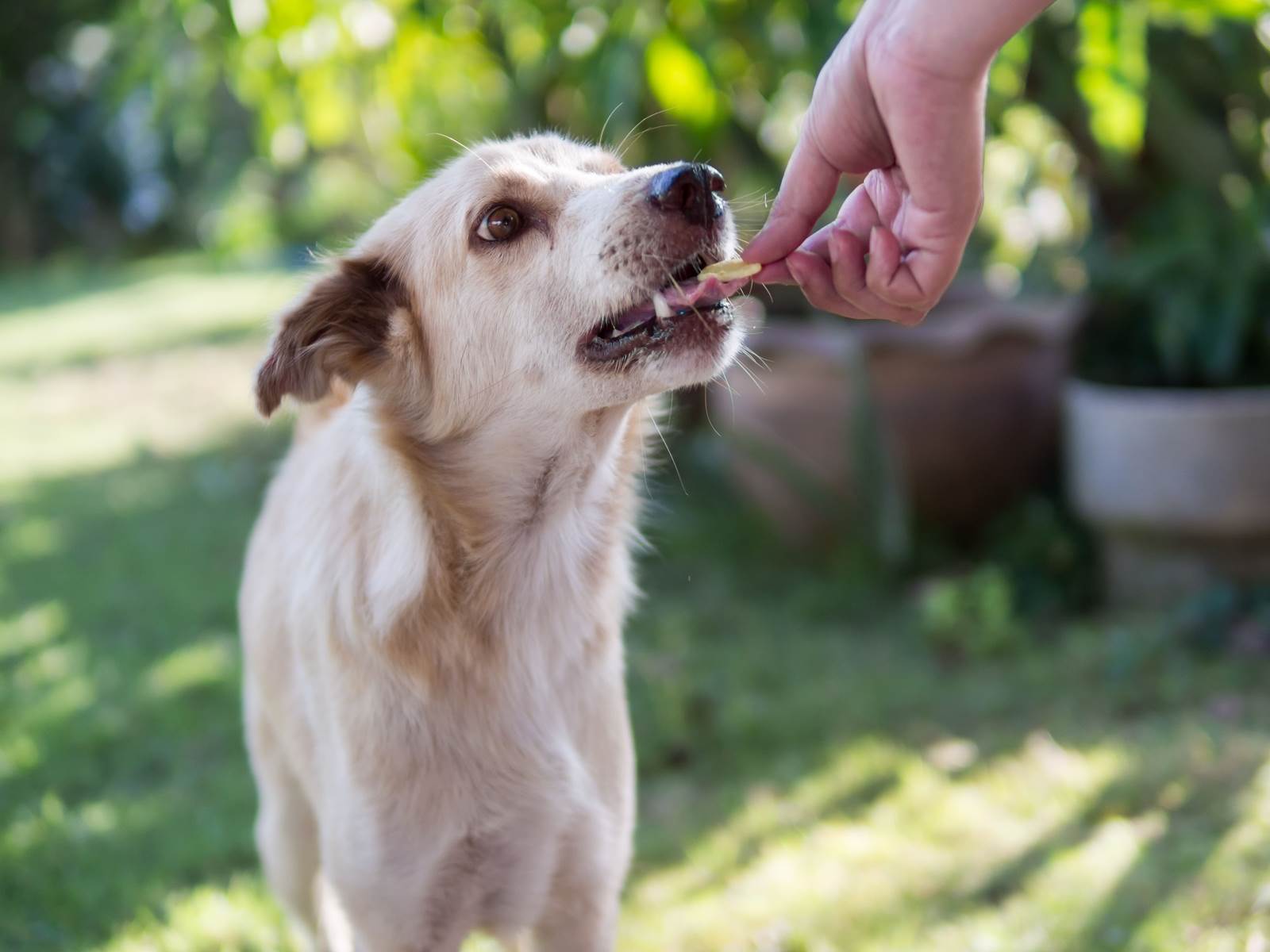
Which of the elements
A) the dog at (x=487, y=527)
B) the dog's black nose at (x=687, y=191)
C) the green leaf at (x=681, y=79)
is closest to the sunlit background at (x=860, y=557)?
the green leaf at (x=681, y=79)

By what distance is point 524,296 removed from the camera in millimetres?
2271

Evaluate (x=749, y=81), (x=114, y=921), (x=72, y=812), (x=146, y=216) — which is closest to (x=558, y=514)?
(x=114, y=921)

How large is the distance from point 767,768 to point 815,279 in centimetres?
206

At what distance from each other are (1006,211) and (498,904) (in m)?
4.81

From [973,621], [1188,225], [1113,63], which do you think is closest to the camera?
[1113,63]

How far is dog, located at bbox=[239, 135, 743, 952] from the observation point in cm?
217

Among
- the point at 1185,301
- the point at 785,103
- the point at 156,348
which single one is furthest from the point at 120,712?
the point at 156,348

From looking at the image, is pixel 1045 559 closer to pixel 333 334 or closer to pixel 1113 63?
pixel 1113 63

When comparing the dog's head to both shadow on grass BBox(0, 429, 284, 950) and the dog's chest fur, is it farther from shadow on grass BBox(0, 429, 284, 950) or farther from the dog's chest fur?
shadow on grass BBox(0, 429, 284, 950)

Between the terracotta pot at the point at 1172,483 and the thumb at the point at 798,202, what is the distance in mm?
2636

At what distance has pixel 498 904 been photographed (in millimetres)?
2291

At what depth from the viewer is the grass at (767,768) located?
2.99m

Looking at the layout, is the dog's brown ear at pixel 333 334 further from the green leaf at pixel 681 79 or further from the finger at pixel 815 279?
the green leaf at pixel 681 79

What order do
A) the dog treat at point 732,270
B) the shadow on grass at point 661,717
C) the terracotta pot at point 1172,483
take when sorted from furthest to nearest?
1. the terracotta pot at point 1172,483
2. the shadow on grass at point 661,717
3. the dog treat at point 732,270
